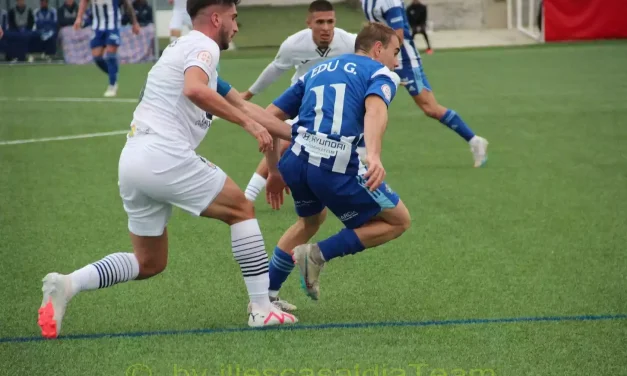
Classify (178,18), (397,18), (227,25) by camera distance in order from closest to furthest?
(227,25) → (397,18) → (178,18)

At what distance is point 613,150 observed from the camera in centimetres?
1326

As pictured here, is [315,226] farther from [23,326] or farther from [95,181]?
[95,181]

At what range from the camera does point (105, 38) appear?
21875 mm

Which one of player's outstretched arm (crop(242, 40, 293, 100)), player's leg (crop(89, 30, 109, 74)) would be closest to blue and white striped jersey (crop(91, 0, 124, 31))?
player's leg (crop(89, 30, 109, 74))

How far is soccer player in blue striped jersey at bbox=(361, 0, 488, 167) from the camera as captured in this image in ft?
40.7

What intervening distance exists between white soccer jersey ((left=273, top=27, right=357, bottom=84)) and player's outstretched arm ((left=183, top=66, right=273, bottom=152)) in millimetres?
4012

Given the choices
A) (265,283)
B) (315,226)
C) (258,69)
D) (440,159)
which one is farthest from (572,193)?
(258,69)

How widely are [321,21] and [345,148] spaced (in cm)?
353

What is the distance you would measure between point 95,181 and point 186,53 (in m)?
6.29

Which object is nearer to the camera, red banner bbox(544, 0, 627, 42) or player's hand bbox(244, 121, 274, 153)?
→ player's hand bbox(244, 121, 274, 153)

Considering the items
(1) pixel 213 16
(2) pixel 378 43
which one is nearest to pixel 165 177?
(1) pixel 213 16

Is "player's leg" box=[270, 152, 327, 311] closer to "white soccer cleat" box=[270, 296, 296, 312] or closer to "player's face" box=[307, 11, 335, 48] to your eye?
"white soccer cleat" box=[270, 296, 296, 312]

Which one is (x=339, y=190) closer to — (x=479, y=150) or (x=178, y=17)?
(x=479, y=150)

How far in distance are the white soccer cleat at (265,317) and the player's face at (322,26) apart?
389 centimetres
